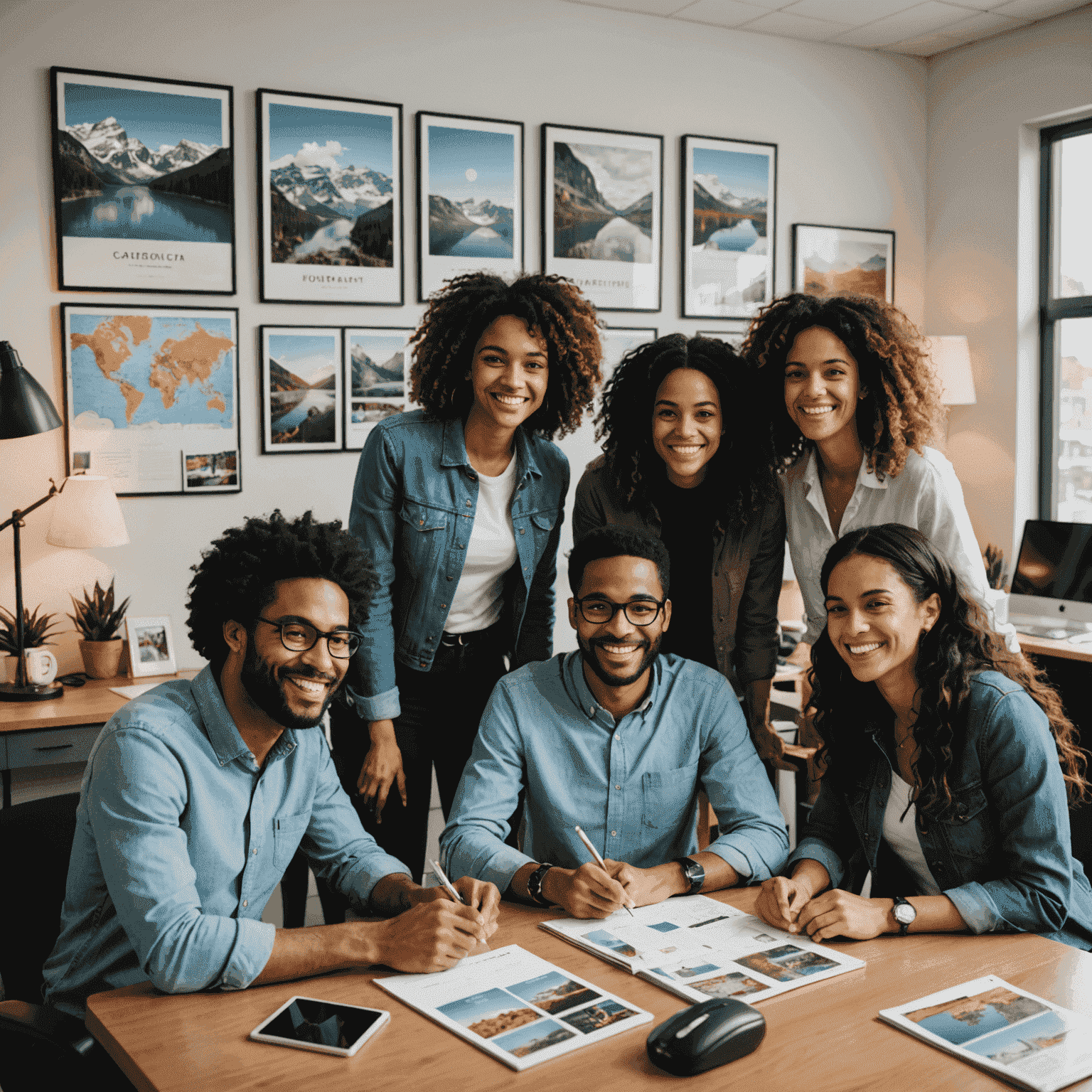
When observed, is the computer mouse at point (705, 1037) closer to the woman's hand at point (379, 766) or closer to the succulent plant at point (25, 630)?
the woman's hand at point (379, 766)

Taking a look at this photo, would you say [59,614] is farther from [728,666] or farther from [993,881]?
[993,881]

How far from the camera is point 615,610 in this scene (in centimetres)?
194

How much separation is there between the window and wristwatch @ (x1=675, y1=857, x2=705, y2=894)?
368cm

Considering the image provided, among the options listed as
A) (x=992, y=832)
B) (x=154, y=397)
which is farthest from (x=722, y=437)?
(x=154, y=397)

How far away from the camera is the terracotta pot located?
358 cm

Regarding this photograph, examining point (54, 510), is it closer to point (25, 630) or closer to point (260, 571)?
point (25, 630)

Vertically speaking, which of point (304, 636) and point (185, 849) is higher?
point (304, 636)

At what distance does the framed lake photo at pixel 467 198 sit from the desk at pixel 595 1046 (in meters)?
3.06

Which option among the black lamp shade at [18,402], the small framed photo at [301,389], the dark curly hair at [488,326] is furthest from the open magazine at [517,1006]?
the small framed photo at [301,389]

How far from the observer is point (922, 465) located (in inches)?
87.7

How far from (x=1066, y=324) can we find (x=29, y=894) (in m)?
4.62

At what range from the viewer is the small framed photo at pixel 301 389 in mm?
3867

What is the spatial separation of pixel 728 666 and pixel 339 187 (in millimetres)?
2382

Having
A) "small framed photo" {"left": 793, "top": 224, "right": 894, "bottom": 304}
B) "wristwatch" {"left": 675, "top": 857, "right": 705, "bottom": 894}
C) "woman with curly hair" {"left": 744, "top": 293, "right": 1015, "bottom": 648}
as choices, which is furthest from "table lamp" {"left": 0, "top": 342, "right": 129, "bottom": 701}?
"small framed photo" {"left": 793, "top": 224, "right": 894, "bottom": 304}
